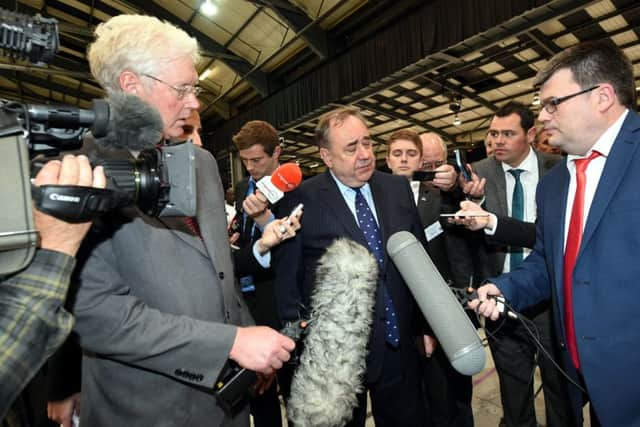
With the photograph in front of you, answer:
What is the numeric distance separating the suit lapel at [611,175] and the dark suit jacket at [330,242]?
0.76 metres

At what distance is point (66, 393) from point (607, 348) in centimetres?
181

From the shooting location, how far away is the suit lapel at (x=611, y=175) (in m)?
1.29

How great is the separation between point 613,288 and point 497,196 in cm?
133

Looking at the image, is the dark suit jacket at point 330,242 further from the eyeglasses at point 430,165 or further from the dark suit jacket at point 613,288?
the eyeglasses at point 430,165

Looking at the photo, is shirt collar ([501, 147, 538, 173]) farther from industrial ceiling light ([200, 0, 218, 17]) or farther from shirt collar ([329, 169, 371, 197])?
industrial ceiling light ([200, 0, 218, 17])

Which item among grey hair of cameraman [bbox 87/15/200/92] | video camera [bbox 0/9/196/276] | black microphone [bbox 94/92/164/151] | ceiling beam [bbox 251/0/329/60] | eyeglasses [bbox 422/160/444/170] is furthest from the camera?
ceiling beam [bbox 251/0/329/60]

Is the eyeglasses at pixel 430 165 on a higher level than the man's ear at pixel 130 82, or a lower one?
lower

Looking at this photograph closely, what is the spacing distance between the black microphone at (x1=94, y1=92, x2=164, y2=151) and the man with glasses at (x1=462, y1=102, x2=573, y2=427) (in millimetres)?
1983

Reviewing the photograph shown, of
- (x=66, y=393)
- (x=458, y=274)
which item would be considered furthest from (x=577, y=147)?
(x=66, y=393)

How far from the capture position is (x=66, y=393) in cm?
131

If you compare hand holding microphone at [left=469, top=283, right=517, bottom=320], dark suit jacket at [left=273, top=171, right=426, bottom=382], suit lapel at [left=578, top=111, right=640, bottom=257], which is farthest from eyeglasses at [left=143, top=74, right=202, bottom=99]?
suit lapel at [left=578, top=111, right=640, bottom=257]

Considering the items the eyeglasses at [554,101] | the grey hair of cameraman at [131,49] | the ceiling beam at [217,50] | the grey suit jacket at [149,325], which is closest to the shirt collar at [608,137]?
the eyeglasses at [554,101]

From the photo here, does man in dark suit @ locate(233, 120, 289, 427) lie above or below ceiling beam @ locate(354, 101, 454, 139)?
below

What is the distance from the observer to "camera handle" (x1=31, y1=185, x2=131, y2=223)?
642mm
